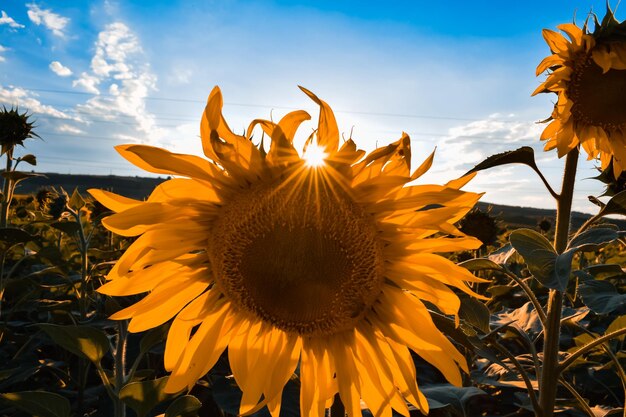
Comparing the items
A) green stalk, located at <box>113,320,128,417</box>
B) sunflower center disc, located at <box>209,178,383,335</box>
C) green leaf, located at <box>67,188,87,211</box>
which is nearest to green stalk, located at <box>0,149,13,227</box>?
green leaf, located at <box>67,188,87,211</box>

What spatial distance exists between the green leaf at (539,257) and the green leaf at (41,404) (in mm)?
1345

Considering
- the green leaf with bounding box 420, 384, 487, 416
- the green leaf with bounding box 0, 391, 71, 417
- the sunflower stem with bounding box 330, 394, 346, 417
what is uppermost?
the green leaf with bounding box 420, 384, 487, 416

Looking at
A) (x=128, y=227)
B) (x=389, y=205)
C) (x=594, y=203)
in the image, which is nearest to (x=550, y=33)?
(x=594, y=203)

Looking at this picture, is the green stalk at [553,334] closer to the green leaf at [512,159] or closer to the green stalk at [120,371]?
the green leaf at [512,159]

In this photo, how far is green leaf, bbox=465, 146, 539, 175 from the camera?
1.66 metres

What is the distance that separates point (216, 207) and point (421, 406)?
75 cm

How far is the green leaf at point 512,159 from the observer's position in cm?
166

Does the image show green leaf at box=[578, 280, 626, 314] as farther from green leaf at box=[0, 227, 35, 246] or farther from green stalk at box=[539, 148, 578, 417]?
green leaf at box=[0, 227, 35, 246]

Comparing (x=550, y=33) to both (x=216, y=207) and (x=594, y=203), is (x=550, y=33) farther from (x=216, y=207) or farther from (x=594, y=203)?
(x=216, y=207)

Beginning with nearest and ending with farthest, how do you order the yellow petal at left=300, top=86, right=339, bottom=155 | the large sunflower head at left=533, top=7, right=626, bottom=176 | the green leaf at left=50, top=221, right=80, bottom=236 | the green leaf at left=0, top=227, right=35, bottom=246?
the yellow petal at left=300, top=86, right=339, bottom=155, the large sunflower head at left=533, top=7, right=626, bottom=176, the green leaf at left=0, top=227, right=35, bottom=246, the green leaf at left=50, top=221, right=80, bottom=236

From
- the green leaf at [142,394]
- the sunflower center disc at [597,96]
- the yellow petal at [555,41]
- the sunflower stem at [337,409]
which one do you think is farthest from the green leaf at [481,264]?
the yellow petal at [555,41]

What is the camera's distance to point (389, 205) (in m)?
1.27

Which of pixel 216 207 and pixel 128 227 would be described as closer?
pixel 128 227

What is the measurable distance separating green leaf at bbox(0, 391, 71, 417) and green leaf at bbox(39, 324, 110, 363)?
5.6 inches
